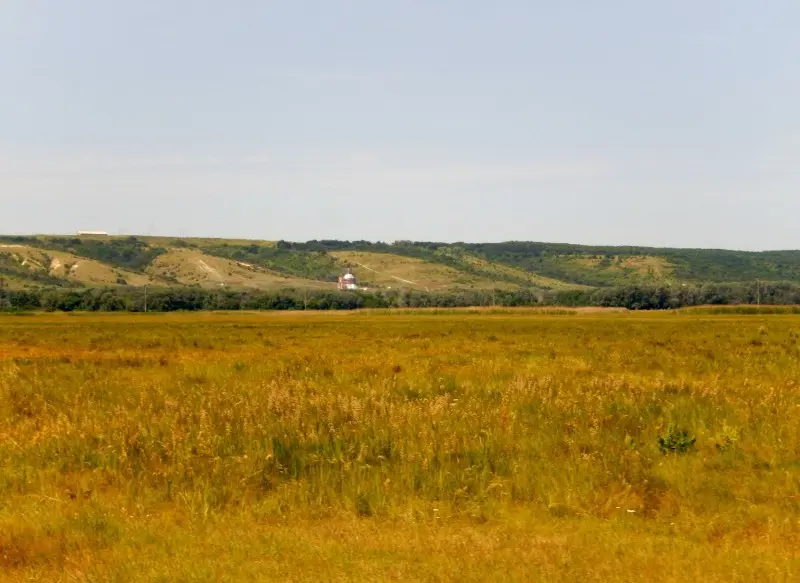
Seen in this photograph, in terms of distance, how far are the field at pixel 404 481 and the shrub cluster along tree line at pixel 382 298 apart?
125 m

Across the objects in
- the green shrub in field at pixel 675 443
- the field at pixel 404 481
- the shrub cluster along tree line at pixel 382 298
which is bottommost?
the shrub cluster along tree line at pixel 382 298

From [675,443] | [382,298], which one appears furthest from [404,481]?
[382,298]

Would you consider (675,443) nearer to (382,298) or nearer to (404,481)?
(404,481)

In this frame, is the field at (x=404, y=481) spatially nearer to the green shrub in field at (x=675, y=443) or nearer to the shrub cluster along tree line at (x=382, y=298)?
the green shrub in field at (x=675, y=443)

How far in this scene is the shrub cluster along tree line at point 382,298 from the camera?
138125mm

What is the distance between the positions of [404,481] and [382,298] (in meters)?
154

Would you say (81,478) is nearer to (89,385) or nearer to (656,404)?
(89,385)

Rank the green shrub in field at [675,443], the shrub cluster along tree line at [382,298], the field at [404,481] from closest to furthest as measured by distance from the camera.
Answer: the field at [404,481] → the green shrub in field at [675,443] → the shrub cluster along tree line at [382,298]

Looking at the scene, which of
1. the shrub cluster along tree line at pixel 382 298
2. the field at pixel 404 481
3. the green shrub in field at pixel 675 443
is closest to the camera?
the field at pixel 404 481

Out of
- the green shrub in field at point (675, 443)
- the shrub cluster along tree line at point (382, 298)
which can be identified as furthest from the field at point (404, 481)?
the shrub cluster along tree line at point (382, 298)

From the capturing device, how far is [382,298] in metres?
164

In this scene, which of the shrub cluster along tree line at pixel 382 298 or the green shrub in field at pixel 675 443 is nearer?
the green shrub in field at pixel 675 443

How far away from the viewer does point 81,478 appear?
10.3 meters

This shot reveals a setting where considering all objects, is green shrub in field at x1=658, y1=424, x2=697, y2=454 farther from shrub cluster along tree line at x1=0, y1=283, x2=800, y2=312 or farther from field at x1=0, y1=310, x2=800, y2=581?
shrub cluster along tree line at x1=0, y1=283, x2=800, y2=312
